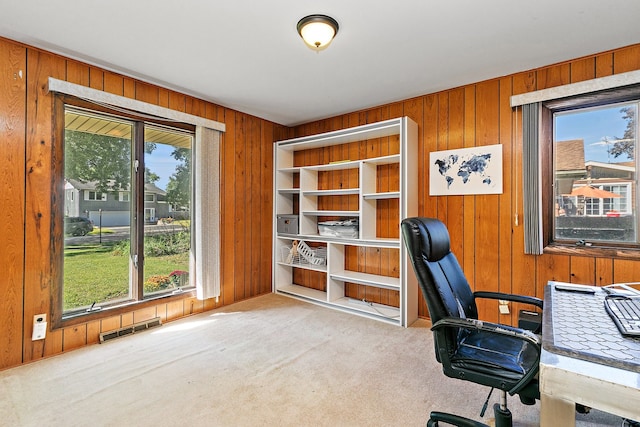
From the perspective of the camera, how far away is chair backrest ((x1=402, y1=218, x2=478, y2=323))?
1452mm

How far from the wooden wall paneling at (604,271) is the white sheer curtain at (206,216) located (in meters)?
3.44

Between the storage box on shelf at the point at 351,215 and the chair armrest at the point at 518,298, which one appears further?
the storage box on shelf at the point at 351,215

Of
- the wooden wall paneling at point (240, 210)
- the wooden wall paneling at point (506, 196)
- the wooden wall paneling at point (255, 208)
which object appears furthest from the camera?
the wooden wall paneling at point (255, 208)

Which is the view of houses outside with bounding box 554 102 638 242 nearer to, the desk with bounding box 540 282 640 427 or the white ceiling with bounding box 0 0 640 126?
the white ceiling with bounding box 0 0 640 126

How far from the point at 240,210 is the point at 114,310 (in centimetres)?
162

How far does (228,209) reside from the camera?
3594 millimetres

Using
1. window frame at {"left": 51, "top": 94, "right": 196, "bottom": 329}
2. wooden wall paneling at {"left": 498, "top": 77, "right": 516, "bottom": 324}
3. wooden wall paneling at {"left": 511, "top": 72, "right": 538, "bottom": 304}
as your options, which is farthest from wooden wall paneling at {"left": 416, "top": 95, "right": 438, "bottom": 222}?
window frame at {"left": 51, "top": 94, "right": 196, "bottom": 329}

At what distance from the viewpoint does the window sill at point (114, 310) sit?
2.43m

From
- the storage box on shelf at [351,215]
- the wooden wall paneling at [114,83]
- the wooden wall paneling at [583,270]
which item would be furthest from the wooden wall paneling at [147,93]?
the wooden wall paneling at [583,270]

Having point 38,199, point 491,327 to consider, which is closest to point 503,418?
point 491,327

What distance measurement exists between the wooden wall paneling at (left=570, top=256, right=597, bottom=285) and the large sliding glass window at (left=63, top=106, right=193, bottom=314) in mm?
3558

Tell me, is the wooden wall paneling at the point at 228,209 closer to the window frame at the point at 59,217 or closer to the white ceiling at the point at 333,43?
the white ceiling at the point at 333,43

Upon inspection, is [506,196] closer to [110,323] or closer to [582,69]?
[582,69]

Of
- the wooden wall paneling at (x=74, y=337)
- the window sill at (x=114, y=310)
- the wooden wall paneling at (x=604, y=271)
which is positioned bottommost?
the wooden wall paneling at (x=74, y=337)
